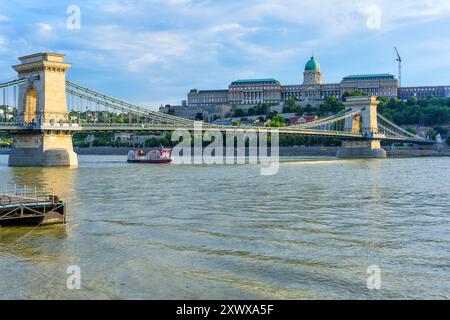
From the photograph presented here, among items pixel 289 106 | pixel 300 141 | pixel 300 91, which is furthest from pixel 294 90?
pixel 300 141

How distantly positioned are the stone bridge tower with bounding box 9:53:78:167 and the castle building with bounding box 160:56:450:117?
10834 centimetres

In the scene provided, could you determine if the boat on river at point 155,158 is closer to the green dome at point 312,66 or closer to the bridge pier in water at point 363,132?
the bridge pier in water at point 363,132

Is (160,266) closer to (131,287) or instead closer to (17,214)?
(131,287)

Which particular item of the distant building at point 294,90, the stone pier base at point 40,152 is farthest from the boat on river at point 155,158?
the distant building at point 294,90

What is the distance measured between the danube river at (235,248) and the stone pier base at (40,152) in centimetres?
2554

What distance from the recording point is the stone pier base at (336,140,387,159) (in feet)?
279

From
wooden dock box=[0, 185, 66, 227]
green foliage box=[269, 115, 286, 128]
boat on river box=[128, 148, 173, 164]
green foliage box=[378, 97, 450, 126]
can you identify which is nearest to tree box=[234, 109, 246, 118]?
green foliage box=[269, 115, 286, 128]

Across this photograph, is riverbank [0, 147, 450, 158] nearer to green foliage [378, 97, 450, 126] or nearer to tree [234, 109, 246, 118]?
green foliage [378, 97, 450, 126]

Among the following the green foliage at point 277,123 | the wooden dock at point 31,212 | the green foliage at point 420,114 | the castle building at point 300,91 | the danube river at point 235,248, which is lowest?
the danube river at point 235,248

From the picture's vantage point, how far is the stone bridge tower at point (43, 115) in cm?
5050

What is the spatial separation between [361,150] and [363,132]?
391 cm

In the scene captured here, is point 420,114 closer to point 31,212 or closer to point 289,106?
point 289,106
